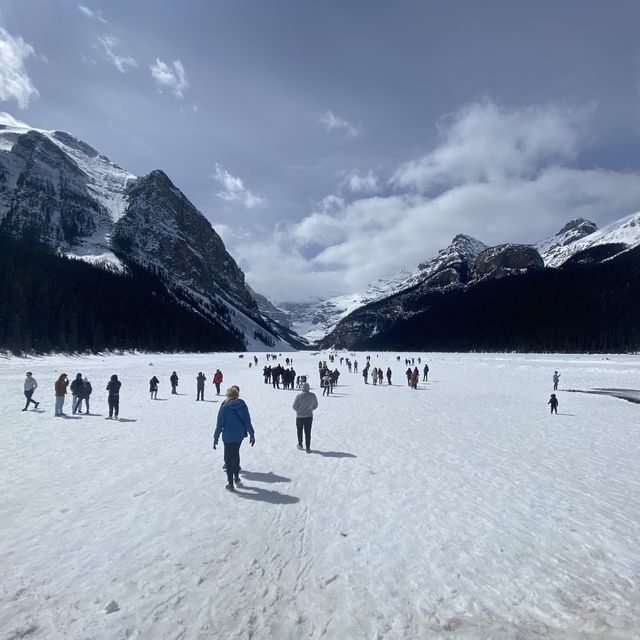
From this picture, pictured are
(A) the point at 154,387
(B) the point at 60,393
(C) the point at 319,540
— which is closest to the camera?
(C) the point at 319,540

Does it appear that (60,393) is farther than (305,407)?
Yes

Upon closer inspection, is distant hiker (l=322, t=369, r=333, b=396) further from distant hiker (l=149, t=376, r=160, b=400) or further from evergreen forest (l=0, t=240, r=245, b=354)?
evergreen forest (l=0, t=240, r=245, b=354)

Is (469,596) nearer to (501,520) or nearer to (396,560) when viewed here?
(396,560)

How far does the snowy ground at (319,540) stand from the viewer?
4.29m

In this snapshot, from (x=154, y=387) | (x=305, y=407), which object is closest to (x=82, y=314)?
(x=154, y=387)

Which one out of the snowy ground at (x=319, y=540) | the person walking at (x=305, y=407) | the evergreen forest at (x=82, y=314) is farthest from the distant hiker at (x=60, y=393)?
the evergreen forest at (x=82, y=314)

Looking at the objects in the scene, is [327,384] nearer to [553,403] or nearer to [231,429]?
[553,403]

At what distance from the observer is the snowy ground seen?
4.29 metres

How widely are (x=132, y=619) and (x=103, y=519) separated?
2.94 metres

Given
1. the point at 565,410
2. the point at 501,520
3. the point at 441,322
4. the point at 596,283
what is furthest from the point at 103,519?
the point at 441,322

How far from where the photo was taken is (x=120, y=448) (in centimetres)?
1163

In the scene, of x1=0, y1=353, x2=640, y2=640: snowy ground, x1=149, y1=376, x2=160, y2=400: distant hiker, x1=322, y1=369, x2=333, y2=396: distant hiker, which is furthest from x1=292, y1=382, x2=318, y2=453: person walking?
x1=322, y1=369, x2=333, y2=396: distant hiker

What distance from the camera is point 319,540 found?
6039 mm

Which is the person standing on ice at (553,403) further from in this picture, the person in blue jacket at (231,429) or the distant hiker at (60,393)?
the distant hiker at (60,393)
